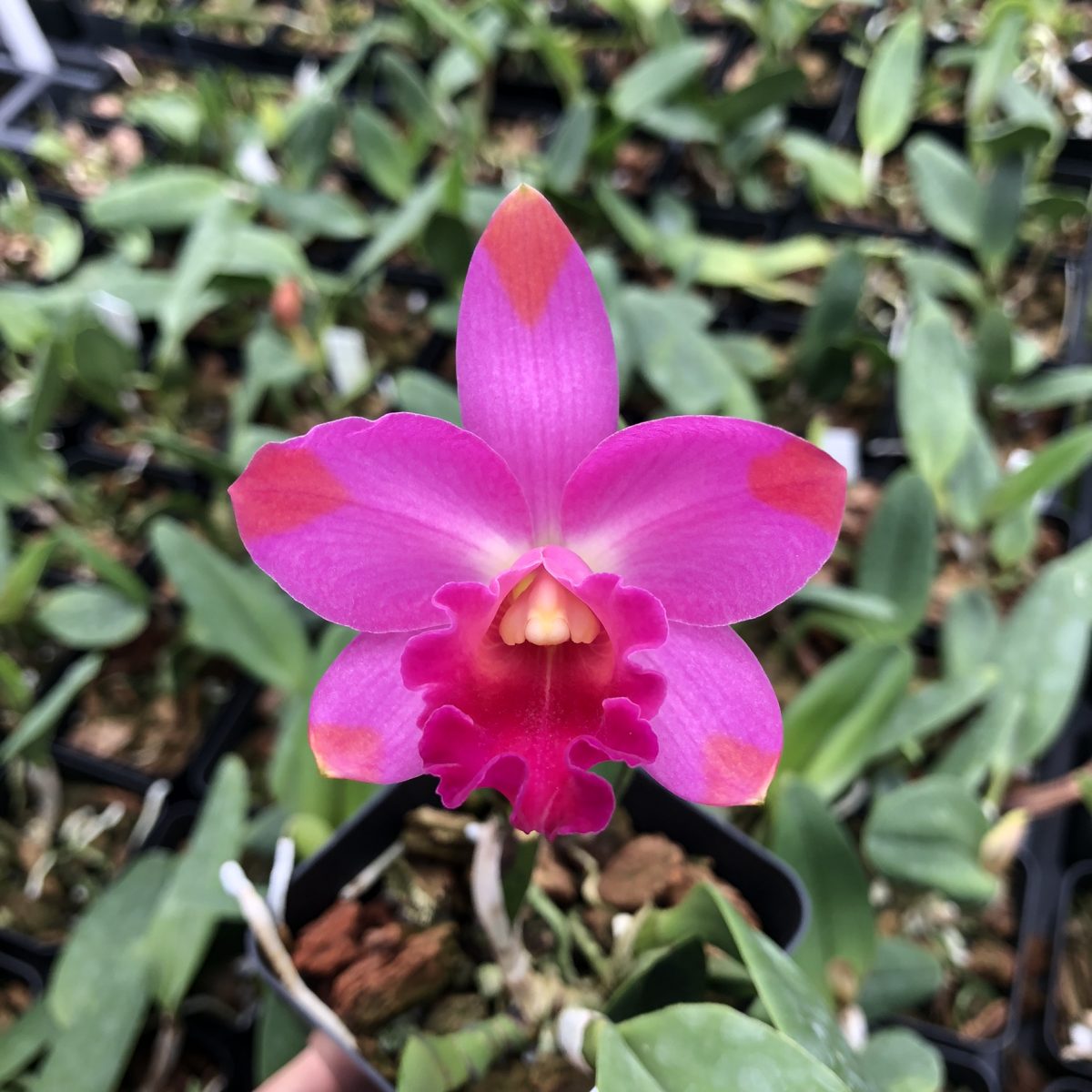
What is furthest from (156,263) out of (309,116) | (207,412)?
(309,116)

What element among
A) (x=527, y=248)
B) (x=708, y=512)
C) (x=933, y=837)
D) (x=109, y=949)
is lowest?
(x=109, y=949)

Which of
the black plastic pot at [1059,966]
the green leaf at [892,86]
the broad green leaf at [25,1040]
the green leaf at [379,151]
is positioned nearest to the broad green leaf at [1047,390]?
the green leaf at [892,86]


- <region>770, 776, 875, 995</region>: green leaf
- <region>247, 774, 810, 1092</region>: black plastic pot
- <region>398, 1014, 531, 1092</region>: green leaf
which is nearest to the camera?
<region>398, 1014, 531, 1092</region>: green leaf

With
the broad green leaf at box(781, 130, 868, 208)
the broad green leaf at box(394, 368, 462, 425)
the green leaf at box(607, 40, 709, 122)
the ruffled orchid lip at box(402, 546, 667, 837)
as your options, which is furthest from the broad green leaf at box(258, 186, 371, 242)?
the ruffled orchid lip at box(402, 546, 667, 837)

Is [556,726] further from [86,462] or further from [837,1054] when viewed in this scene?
[86,462]

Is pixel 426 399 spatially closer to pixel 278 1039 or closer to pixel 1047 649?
pixel 278 1039

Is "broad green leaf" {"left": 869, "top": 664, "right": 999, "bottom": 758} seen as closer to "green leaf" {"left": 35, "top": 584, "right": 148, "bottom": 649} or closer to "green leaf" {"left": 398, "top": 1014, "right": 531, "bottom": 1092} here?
"green leaf" {"left": 398, "top": 1014, "right": 531, "bottom": 1092}

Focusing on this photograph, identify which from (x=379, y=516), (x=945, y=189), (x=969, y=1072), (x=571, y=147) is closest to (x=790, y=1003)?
(x=379, y=516)
